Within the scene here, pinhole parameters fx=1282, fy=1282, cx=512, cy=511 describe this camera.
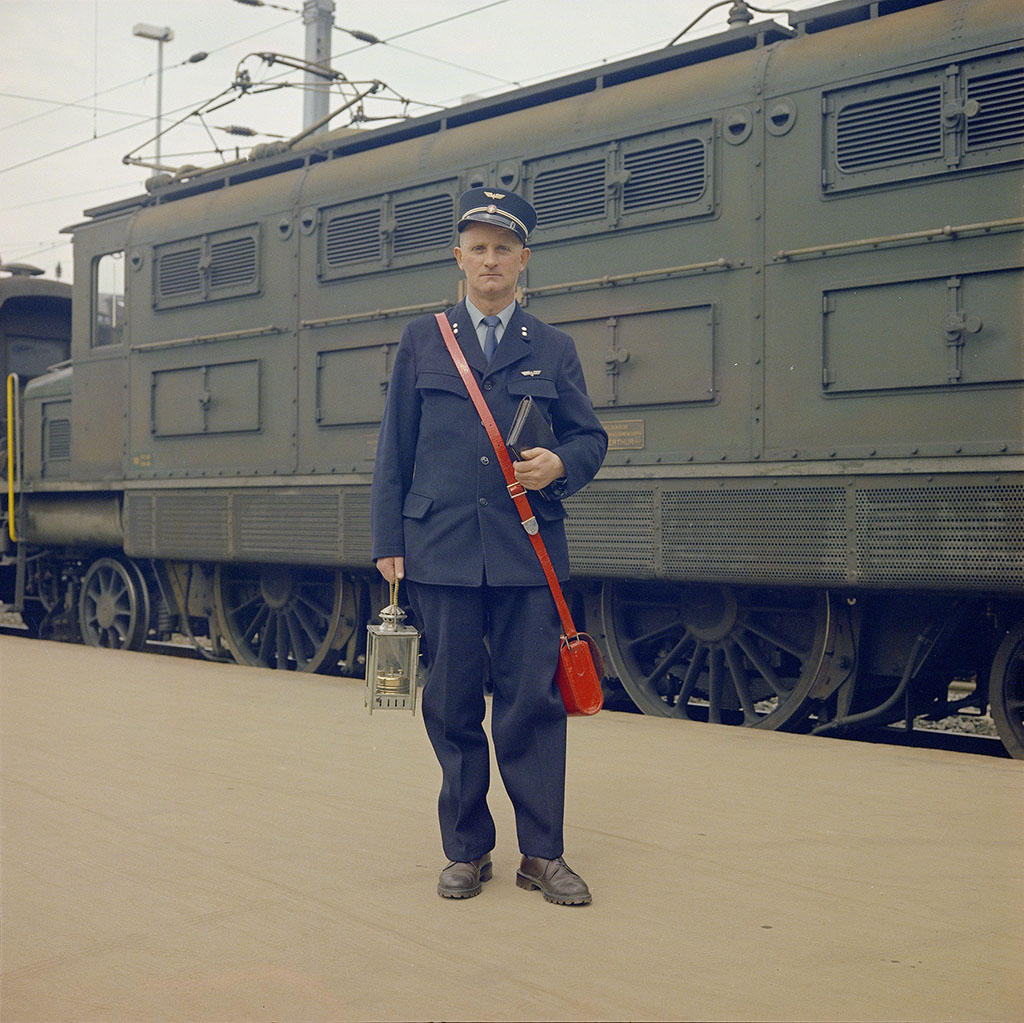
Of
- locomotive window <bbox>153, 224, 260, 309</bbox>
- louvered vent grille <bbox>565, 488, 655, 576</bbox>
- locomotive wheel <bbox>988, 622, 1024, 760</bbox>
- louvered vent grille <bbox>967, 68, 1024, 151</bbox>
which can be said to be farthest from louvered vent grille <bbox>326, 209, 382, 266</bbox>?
locomotive wheel <bbox>988, 622, 1024, 760</bbox>

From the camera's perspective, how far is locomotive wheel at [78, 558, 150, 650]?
430 inches

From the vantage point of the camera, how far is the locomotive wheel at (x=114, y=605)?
35.8ft

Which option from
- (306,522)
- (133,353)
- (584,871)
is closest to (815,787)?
(584,871)

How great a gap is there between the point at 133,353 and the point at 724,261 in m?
5.72

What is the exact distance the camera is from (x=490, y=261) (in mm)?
3736

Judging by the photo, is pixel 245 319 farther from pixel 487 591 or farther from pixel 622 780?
pixel 487 591

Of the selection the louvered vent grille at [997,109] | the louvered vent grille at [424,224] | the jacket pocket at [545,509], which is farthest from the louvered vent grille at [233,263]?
the jacket pocket at [545,509]

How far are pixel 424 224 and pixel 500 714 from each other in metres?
5.30

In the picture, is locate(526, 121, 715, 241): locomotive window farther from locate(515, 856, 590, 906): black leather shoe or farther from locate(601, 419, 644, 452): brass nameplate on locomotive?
locate(515, 856, 590, 906): black leather shoe

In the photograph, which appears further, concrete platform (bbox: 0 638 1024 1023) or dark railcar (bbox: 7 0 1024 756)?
dark railcar (bbox: 7 0 1024 756)

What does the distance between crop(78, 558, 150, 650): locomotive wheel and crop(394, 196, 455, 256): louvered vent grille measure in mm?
4178

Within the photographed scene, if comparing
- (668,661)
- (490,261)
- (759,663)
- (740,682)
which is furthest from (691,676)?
(490,261)

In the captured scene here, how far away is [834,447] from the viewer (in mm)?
6258

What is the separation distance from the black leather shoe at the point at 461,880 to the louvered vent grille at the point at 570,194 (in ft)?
15.3
